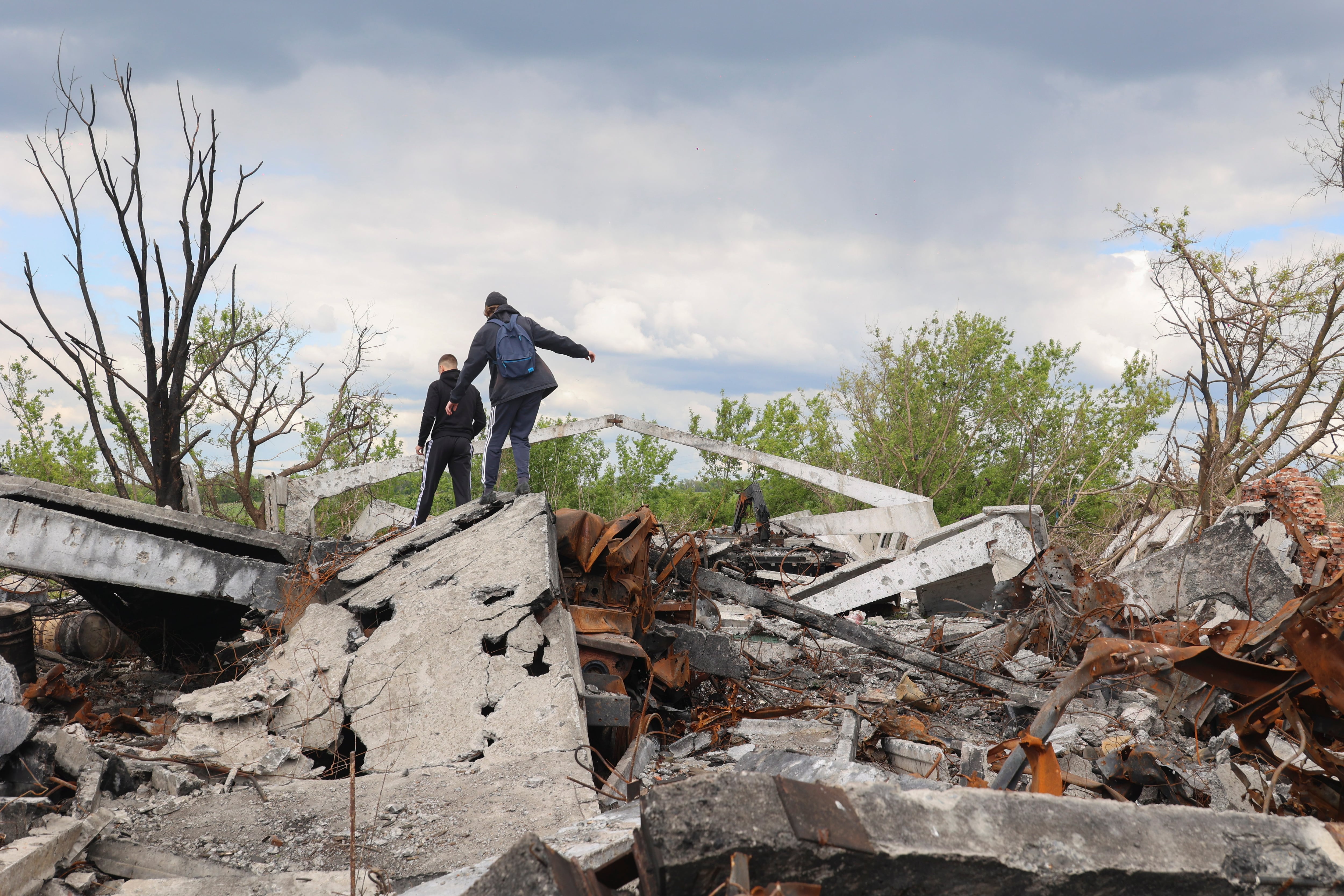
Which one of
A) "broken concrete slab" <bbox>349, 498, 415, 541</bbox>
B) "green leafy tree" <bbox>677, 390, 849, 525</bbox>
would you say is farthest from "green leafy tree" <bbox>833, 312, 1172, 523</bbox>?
"broken concrete slab" <bbox>349, 498, 415, 541</bbox>

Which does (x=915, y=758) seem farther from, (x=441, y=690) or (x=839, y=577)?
(x=839, y=577)

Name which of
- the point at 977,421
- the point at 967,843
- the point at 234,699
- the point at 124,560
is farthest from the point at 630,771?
the point at 977,421

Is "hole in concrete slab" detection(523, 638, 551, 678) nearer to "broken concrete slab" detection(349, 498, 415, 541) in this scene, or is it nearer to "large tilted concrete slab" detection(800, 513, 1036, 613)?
"large tilted concrete slab" detection(800, 513, 1036, 613)

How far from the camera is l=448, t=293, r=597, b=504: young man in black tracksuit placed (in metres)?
7.52

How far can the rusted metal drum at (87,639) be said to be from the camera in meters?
6.51

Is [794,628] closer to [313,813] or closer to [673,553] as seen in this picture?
[673,553]

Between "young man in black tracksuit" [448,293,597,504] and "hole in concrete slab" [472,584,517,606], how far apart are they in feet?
9.31

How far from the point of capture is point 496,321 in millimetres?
7688

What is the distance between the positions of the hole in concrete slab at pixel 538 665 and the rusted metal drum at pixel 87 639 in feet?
13.6

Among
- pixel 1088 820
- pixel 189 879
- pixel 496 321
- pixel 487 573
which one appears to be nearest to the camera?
pixel 1088 820

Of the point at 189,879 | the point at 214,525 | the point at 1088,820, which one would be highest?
the point at 214,525

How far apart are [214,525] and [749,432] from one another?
22.5 meters

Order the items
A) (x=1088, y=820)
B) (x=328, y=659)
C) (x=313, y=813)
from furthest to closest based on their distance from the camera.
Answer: (x=328, y=659) < (x=313, y=813) < (x=1088, y=820)

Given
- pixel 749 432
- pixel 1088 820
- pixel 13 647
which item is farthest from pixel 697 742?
pixel 749 432
